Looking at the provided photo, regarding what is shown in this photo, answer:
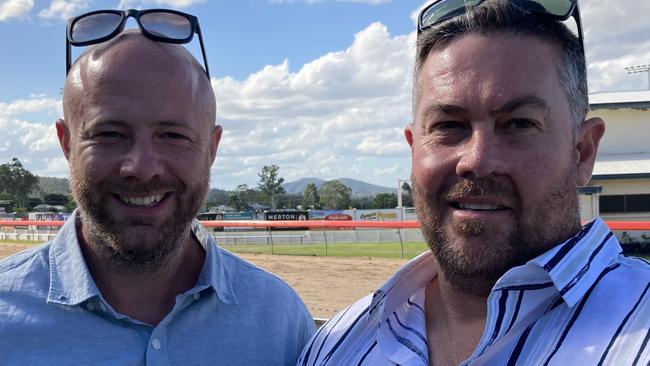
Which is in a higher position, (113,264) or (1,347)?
(113,264)

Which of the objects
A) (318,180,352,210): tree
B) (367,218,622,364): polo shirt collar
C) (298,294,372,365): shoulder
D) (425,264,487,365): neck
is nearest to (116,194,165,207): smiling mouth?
(298,294,372,365): shoulder

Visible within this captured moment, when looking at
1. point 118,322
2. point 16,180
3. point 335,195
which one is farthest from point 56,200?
point 118,322

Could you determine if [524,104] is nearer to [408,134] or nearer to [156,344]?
[408,134]

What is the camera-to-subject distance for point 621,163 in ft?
96.0

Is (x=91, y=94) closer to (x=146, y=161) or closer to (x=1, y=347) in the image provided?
(x=146, y=161)

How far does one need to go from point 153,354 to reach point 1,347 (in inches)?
21.7

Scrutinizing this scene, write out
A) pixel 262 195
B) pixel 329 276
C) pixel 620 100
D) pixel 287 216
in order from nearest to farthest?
pixel 329 276
pixel 620 100
pixel 287 216
pixel 262 195

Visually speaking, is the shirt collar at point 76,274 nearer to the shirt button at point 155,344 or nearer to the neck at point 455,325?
the shirt button at point 155,344

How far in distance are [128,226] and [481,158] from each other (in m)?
1.40

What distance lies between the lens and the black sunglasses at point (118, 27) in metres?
2.51

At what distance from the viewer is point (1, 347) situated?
6.94 ft

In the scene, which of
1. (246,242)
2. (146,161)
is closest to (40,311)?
(146,161)

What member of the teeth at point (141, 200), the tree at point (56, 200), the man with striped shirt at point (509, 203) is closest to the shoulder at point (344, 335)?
the man with striped shirt at point (509, 203)

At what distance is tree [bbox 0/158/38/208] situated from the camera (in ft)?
282
